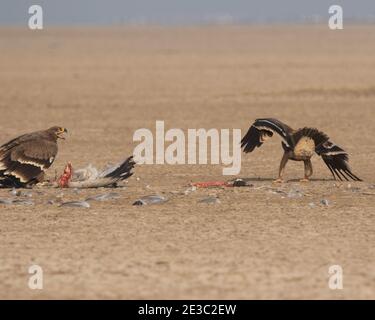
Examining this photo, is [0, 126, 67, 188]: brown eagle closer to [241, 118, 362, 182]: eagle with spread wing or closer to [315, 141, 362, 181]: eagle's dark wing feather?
[241, 118, 362, 182]: eagle with spread wing

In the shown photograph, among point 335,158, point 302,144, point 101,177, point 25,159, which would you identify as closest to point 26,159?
point 25,159

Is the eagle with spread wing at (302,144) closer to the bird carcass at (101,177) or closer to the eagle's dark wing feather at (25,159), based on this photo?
the bird carcass at (101,177)

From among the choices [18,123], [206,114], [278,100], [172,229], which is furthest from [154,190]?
[278,100]

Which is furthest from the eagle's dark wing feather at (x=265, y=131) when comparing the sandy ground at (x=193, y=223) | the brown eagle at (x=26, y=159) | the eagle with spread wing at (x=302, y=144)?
the brown eagle at (x=26, y=159)

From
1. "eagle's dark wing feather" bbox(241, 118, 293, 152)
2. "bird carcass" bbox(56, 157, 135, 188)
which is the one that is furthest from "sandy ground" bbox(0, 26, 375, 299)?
"eagle's dark wing feather" bbox(241, 118, 293, 152)

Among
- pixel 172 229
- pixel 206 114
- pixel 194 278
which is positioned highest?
pixel 206 114

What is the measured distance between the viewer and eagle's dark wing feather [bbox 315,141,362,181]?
1205cm

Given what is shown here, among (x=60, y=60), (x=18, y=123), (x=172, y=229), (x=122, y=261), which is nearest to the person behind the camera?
(x=122, y=261)

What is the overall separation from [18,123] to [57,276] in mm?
13624

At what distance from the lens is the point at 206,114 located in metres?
23.0

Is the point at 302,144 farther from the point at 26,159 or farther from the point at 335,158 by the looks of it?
the point at 26,159

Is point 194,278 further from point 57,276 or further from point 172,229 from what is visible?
point 172,229

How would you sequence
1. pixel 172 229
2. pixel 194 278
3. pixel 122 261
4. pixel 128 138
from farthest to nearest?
pixel 128 138 → pixel 172 229 → pixel 122 261 → pixel 194 278

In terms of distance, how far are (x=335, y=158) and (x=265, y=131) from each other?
2.70 feet
